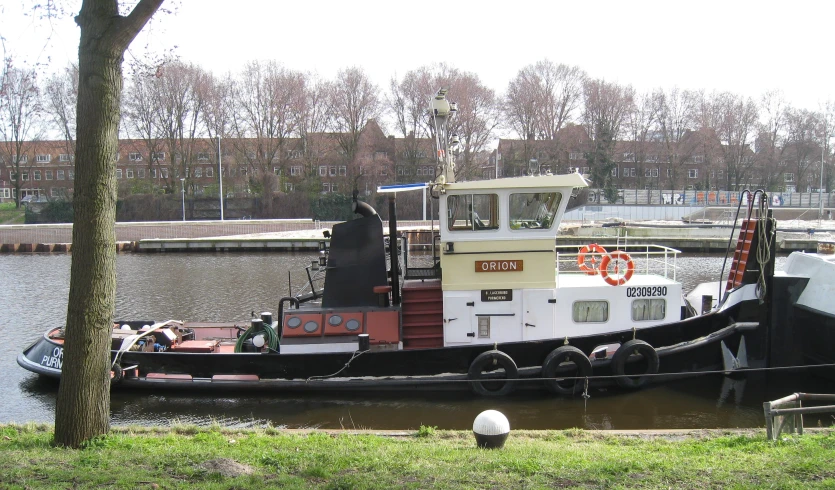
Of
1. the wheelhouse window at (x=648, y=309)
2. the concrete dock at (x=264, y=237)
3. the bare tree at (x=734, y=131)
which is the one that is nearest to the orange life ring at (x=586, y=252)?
the wheelhouse window at (x=648, y=309)

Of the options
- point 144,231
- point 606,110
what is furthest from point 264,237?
point 606,110

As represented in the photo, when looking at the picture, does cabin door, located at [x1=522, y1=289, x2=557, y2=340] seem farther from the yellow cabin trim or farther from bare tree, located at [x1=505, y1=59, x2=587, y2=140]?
bare tree, located at [x1=505, y1=59, x2=587, y2=140]

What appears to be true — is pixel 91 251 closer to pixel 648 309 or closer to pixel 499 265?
pixel 499 265

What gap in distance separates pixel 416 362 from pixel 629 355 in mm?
3641

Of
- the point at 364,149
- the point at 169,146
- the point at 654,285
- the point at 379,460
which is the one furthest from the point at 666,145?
the point at 379,460

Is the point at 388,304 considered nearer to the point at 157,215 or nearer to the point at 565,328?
the point at 565,328

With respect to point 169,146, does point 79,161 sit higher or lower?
lower

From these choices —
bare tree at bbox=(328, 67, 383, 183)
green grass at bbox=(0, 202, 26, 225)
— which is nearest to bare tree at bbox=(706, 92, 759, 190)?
bare tree at bbox=(328, 67, 383, 183)

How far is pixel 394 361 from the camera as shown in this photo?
10516 mm

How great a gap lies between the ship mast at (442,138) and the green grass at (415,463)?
506 centimetres

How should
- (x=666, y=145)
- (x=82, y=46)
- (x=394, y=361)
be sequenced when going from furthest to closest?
(x=666, y=145) → (x=394, y=361) → (x=82, y=46)

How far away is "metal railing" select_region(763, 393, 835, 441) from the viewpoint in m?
6.35

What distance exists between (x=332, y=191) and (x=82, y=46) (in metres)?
60.8

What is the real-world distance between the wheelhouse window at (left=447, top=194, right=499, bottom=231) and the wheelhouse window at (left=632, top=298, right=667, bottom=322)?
118 inches
